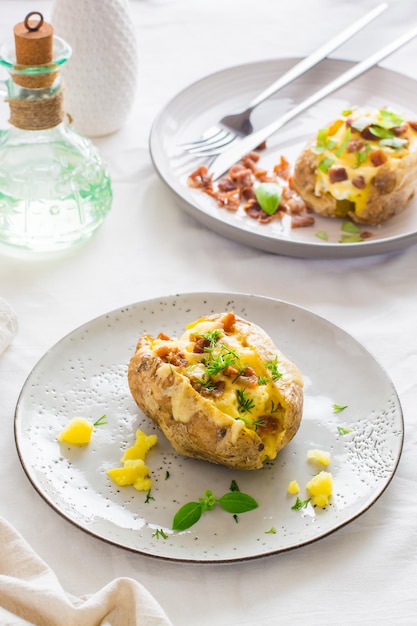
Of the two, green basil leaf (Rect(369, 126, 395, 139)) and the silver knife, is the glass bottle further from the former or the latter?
green basil leaf (Rect(369, 126, 395, 139))

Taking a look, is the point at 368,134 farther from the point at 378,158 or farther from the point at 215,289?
the point at 215,289

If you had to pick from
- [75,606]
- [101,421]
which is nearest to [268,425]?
[101,421]

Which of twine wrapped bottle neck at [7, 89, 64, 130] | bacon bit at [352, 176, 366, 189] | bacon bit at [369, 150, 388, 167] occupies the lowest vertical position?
bacon bit at [352, 176, 366, 189]

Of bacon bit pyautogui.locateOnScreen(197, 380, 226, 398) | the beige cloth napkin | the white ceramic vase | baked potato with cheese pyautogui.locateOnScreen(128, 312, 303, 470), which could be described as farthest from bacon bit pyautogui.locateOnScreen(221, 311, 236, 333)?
the white ceramic vase

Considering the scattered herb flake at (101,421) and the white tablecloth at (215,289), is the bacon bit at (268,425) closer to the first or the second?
the white tablecloth at (215,289)

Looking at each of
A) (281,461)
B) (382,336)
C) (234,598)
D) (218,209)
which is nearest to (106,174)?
(218,209)

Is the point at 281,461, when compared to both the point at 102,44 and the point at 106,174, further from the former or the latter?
the point at 102,44

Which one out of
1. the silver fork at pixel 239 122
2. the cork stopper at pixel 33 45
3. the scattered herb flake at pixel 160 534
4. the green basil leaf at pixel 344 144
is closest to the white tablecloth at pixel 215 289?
the scattered herb flake at pixel 160 534
